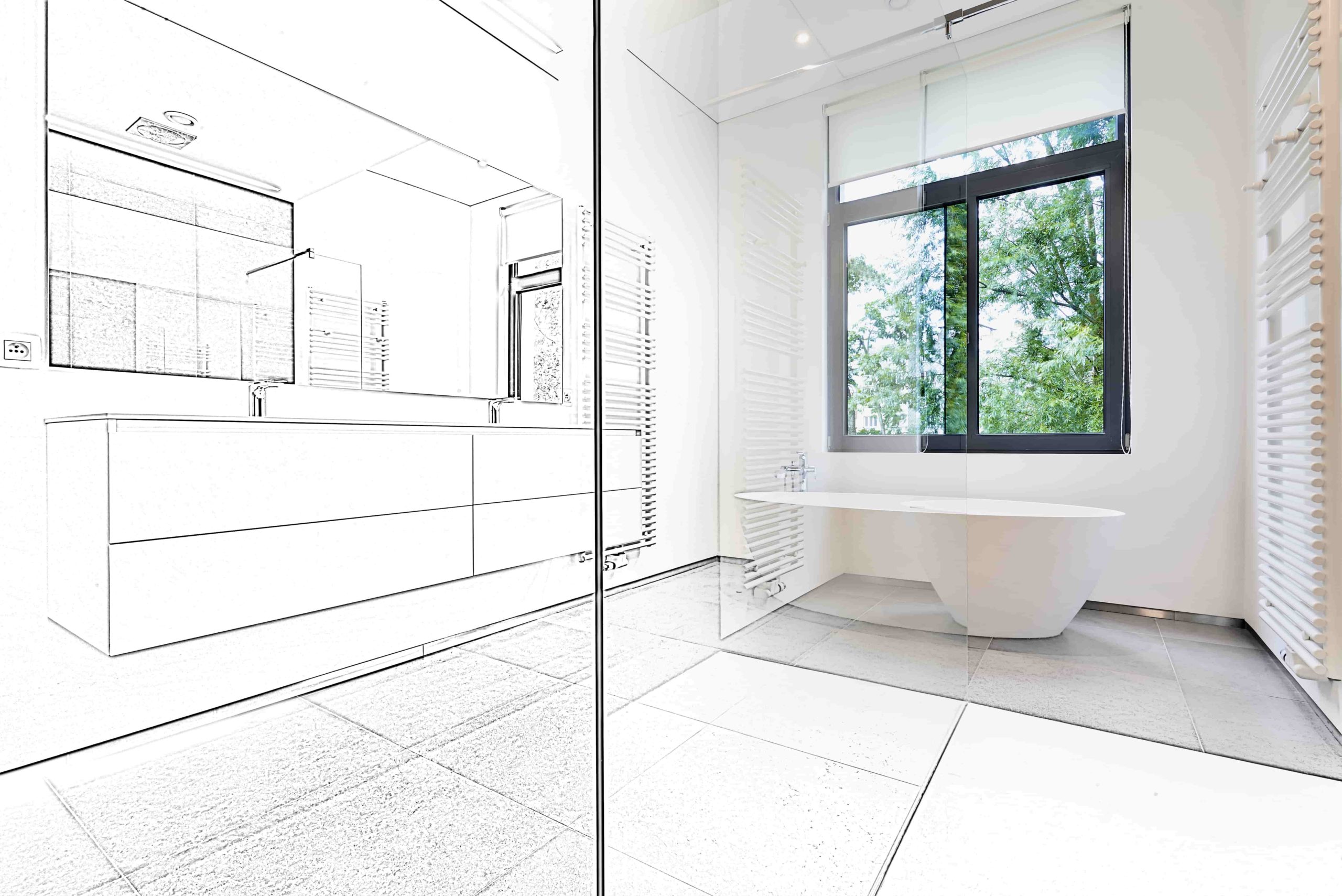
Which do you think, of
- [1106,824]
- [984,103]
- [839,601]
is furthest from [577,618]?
[984,103]

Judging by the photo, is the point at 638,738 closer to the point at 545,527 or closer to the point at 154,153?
the point at 545,527

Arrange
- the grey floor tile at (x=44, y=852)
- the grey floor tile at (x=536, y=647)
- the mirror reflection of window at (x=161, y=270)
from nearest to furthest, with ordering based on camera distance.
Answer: the grey floor tile at (x=44, y=852)
the grey floor tile at (x=536, y=647)
the mirror reflection of window at (x=161, y=270)

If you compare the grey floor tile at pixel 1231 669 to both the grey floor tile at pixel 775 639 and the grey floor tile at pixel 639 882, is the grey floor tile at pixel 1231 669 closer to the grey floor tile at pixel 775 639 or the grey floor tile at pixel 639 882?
the grey floor tile at pixel 775 639

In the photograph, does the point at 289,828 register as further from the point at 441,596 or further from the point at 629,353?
the point at 629,353

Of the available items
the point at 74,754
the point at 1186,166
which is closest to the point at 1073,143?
the point at 1186,166

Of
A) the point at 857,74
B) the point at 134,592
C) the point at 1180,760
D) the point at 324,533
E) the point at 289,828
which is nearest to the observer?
the point at 857,74

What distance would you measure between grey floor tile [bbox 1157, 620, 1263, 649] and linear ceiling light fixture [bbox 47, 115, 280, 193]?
2.51 metres

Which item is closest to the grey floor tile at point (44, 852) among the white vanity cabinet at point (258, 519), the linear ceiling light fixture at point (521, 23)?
the white vanity cabinet at point (258, 519)

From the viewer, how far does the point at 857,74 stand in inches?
30.9

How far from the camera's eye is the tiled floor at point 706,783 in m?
0.72

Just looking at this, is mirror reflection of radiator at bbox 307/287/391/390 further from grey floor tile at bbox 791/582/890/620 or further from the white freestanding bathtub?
the white freestanding bathtub

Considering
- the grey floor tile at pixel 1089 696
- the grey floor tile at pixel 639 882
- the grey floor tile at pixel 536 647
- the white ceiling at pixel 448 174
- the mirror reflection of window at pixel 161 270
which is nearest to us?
the grey floor tile at pixel 639 882

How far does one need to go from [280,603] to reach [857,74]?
4.83 feet

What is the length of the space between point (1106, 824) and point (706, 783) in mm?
770
